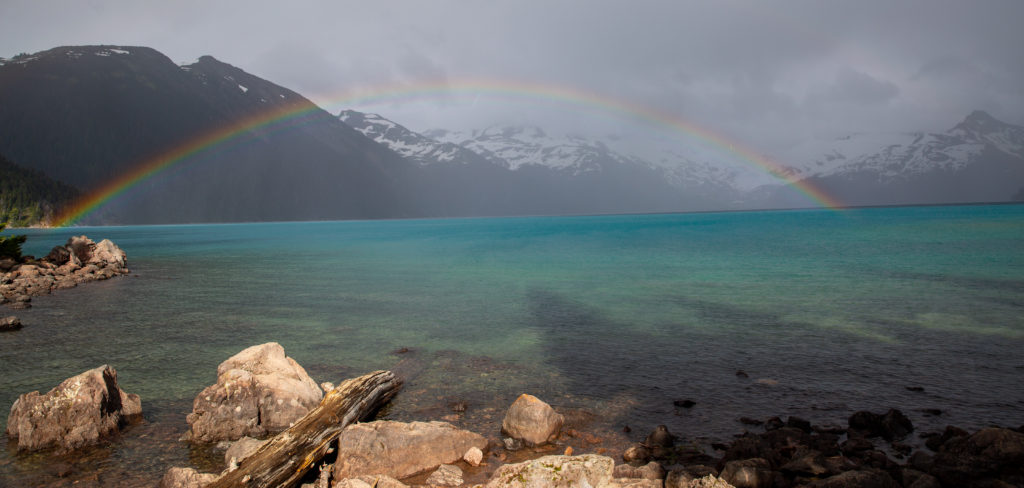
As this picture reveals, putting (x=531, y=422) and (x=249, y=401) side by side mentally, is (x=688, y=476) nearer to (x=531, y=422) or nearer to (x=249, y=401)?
(x=531, y=422)

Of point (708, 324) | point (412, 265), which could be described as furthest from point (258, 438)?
point (412, 265)

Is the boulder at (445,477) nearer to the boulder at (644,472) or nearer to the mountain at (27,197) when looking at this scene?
the boulder at (644,472)

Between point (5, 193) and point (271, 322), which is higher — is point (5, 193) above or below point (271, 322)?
above

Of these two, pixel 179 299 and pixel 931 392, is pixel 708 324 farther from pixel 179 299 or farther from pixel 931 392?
pixel 179 299

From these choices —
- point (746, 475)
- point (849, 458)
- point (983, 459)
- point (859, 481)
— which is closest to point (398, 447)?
point (746, 475)

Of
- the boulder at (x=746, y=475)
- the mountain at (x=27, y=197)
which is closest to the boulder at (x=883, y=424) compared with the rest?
the boulder at (x=746, y=475)

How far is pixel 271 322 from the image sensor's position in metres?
25.3

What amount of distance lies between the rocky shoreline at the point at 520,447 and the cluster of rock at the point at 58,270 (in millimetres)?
24780

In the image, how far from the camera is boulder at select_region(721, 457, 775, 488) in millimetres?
8117

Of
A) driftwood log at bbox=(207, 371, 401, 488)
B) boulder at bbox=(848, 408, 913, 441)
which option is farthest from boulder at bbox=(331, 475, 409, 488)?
boulder at bbox=(848, 408, 913, 441)

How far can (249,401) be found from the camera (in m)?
12.0

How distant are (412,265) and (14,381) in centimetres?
4360

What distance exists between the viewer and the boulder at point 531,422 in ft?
36.6

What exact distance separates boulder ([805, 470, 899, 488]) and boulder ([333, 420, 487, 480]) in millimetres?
6341
